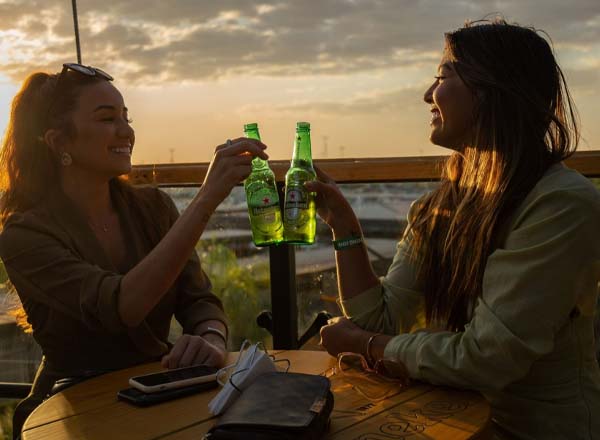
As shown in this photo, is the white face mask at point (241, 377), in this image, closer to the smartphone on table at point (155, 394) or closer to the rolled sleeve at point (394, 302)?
the smartphone on table at point (155, 394)

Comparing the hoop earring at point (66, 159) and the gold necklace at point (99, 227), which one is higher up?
the hoop earring at point (66, 159)

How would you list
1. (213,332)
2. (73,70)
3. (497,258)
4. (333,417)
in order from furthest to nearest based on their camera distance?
(73,70) < (213,332) < (497,258) < (333,417)

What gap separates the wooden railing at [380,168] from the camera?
2.13m

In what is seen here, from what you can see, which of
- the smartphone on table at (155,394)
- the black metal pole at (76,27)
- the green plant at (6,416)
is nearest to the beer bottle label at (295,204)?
the smartphone on table at (155,394)

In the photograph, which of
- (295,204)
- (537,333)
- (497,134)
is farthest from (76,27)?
(537,333)

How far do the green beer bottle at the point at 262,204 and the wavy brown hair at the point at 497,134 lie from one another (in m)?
0.47

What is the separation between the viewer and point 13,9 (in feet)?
9.86

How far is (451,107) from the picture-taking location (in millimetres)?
1711

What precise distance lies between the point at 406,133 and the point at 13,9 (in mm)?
1796

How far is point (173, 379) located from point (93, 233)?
779 mm

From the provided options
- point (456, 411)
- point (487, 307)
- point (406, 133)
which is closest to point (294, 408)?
point (456, 411)

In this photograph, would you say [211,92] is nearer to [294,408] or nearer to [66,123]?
[66,123]

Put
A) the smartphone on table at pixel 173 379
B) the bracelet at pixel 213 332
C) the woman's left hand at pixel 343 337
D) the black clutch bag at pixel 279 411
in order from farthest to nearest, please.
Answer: the bracelet at pixel 213 332 < the woman's left hand at pixel 343 337 < the smartphone on table at pixel 173 379 < the black clutch bag at pixel 279 411

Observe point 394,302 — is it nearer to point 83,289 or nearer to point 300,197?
point 300,197
